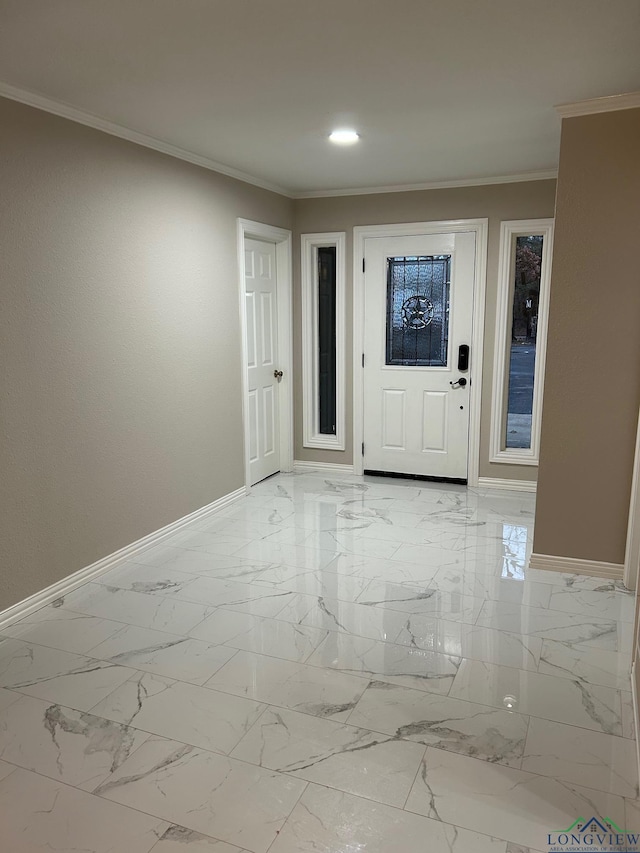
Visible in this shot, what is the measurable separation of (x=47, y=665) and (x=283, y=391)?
335 centimetres

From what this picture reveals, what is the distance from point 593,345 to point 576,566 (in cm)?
122

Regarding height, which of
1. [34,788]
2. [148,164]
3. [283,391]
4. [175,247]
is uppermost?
[148,164]

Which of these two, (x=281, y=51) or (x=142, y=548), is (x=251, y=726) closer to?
(x=142, y=548)

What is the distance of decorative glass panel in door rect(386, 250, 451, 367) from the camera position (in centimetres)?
507

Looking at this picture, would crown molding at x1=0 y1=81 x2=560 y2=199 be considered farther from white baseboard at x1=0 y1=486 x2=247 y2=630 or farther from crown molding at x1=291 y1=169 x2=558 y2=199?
white baseboard at x1=0 y1=486 x2=247 y2=630

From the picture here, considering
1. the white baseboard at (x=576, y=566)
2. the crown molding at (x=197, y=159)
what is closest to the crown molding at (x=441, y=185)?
the crown molding at (x=197, y=159)

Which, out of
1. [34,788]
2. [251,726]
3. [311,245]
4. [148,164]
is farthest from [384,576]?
[311,245]

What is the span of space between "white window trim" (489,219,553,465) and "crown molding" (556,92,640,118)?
1590 mm

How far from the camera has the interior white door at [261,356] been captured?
4996 millimetres

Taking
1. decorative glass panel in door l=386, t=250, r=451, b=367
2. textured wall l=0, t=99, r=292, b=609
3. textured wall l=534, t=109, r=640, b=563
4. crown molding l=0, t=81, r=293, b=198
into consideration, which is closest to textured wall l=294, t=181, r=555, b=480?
decorative glass panel in door l=386, t=250, r=451, b=367

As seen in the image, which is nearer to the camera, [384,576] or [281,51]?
[281,51]

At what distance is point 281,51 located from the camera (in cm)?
239

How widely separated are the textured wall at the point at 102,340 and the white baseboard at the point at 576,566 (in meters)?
2.27

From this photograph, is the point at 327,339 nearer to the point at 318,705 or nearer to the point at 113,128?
the point at 113,128
